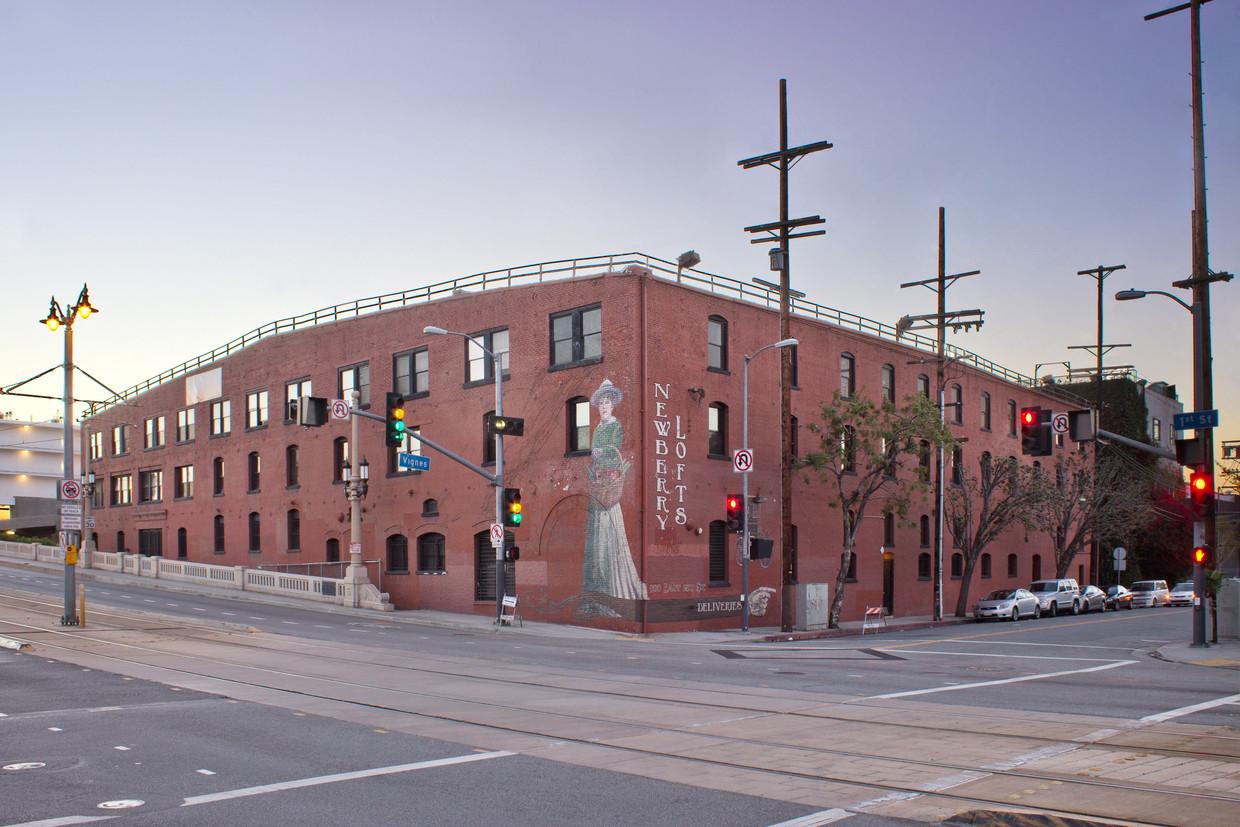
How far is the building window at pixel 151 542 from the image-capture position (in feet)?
190

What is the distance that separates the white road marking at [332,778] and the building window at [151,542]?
52.8 meters

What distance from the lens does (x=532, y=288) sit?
35938 millimetres

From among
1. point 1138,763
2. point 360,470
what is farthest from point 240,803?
point 360,470

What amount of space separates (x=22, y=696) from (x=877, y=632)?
2587cm

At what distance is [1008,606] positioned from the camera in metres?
41.3

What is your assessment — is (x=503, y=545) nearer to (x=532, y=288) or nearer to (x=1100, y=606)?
(x=532, y=288)

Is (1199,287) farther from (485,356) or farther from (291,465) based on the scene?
(291,465)

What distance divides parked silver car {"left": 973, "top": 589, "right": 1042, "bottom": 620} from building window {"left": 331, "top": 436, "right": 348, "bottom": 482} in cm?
2670

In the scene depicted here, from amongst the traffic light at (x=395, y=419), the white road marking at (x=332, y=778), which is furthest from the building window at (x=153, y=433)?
the white road marking at (x=332, y=778)

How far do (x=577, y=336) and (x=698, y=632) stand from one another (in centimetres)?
1035

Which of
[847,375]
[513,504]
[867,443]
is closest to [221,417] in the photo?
[513,504]

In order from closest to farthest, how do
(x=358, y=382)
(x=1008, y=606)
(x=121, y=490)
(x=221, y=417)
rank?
(x=1008, y=606), (x=358, y=382), (x=221, y=417), (x=121, y=490)

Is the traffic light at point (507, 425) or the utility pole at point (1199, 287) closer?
the utility pole at point (1199, 287)

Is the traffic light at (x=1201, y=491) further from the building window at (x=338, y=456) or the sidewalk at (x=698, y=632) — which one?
the building window at (x=338, y=456)
